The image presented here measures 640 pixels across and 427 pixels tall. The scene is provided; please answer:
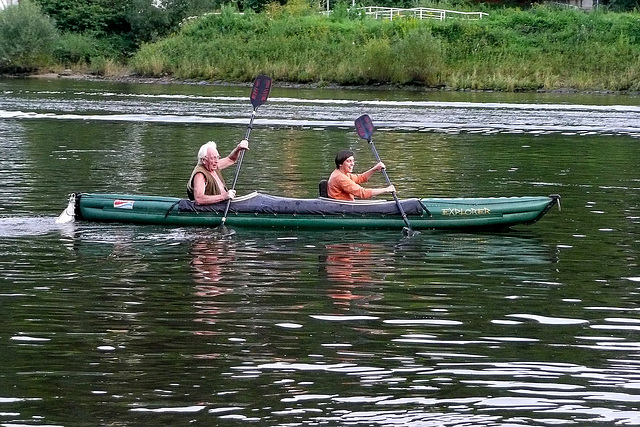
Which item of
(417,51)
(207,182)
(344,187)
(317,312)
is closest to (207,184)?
(207,182)

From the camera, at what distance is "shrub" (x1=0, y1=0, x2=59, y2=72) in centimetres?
6650

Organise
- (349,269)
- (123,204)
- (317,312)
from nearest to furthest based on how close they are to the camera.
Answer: (317,312) → (349,269) → (123,204)

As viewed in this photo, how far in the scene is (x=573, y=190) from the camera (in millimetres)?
22688

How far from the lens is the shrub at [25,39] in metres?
66.5

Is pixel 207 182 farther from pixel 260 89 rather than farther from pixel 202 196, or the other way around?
pixel 260 89

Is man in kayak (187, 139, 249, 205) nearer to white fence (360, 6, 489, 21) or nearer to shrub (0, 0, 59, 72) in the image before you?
white fence (360, 6, 489, 21)

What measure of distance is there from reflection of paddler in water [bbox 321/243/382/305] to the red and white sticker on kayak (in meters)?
3.07

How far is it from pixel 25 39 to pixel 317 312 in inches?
2271

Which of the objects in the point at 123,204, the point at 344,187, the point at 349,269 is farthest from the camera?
→ the point at 123,204

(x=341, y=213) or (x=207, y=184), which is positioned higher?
(x=207, y=184)

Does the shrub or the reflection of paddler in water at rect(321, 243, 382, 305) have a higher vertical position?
the shrub

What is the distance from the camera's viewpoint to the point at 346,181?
665 inches

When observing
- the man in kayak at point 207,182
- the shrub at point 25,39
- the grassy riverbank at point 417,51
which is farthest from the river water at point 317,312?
the shrub at point 25,39

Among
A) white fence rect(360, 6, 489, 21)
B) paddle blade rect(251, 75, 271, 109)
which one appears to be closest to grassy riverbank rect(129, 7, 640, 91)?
white fence rect(360, 6, 489, 21)
